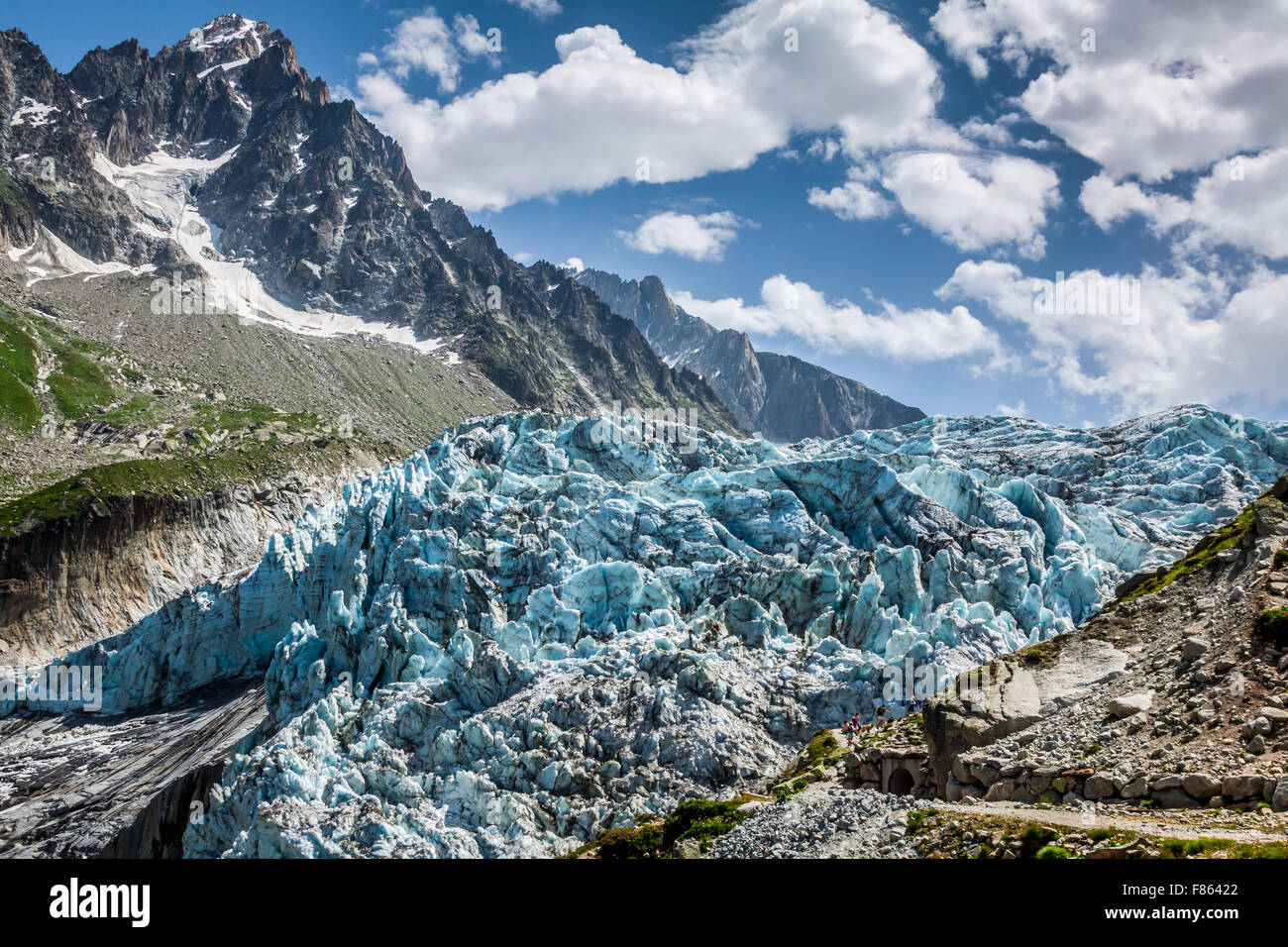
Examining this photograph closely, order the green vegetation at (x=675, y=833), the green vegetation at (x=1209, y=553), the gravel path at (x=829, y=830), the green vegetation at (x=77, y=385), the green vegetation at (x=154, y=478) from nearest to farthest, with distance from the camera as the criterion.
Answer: the gravel path at (x=829, y=830), the green vegetation at (x=675, y=833), the green vegetation at (x=1209, y=553), the green vegetation at (x=154, y=478), the green vegetation at (x=77, y=385)

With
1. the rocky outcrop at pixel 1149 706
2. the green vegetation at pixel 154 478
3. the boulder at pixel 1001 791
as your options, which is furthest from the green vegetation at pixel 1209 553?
the green vegetation at pixel 154 478

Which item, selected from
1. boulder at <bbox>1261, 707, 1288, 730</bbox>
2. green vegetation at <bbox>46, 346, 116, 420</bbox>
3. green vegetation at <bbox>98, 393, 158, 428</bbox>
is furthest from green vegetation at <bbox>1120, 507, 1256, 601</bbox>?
green vegetation at <bbox>46, 346, 116, 420</bbox>

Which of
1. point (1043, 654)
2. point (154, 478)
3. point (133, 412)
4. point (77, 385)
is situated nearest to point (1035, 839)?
point (1043, 654)

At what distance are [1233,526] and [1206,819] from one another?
30.4 m

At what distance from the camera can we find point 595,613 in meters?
58.9

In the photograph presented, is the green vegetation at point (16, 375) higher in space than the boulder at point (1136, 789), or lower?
higher

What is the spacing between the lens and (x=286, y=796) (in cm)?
4347

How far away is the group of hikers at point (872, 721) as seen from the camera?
40.0 metres

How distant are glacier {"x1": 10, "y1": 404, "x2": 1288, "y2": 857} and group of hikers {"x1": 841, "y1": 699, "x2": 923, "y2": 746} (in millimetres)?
1994

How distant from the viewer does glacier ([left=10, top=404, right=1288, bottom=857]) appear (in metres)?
43.7

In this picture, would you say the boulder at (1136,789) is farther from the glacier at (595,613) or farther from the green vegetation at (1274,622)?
the glacier at (595,613)

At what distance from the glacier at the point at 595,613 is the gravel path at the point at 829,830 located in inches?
671

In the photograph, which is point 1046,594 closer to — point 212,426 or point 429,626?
point 429,626

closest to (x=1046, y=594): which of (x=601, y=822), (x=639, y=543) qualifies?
(x=639, y=543)
